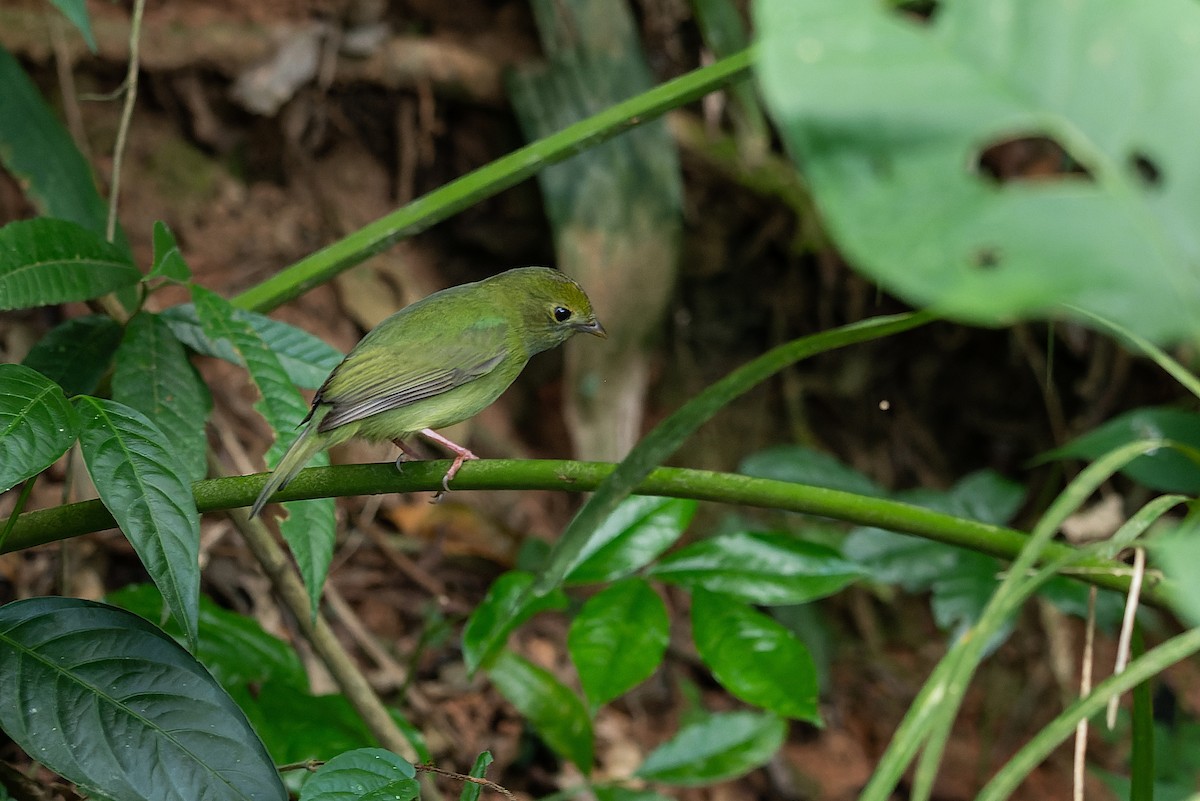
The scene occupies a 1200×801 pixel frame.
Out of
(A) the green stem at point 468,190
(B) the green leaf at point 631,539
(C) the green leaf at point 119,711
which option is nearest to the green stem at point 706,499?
(C) the green leaf at point 119,711

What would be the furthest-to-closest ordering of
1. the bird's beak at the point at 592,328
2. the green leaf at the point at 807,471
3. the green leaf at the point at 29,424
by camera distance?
the green leaf at the point at 807,471, the bird's beak at the point at 592,328, the green leaf at the point at 29,424

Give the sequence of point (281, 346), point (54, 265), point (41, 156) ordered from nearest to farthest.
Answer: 1. point (54, 265)
2. point (281, 346)
3. point (41, 156)

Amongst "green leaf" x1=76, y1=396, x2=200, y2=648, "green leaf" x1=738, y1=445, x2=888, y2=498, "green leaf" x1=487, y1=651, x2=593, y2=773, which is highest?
"green leaf" x1=76, y1=396, x2=200, y2=648

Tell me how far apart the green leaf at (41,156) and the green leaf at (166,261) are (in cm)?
75

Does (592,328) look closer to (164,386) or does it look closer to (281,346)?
(281,346)

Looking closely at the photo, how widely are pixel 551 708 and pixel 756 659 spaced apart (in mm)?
791

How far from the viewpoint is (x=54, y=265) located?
1.95 meters

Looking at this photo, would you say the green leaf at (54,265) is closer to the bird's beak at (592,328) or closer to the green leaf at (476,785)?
the green leaf at (476,785)

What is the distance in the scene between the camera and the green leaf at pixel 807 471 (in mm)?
3557

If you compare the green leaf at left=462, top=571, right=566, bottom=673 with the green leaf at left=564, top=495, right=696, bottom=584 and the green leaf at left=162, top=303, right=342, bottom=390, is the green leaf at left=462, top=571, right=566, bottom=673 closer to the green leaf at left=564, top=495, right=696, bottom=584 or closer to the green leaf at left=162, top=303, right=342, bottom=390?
the green leaf at left=564, top=495, right=696, bottom=584

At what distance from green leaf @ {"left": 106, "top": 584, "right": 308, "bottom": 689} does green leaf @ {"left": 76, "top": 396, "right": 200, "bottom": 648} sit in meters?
1.03

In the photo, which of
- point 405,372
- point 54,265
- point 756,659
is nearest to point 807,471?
point 756,659

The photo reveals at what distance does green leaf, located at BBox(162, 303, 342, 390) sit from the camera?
86.1 inches

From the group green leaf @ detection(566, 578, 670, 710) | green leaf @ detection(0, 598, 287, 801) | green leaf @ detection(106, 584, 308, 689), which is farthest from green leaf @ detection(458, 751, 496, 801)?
green leaf @ detection(106, 584, 308, 689)
